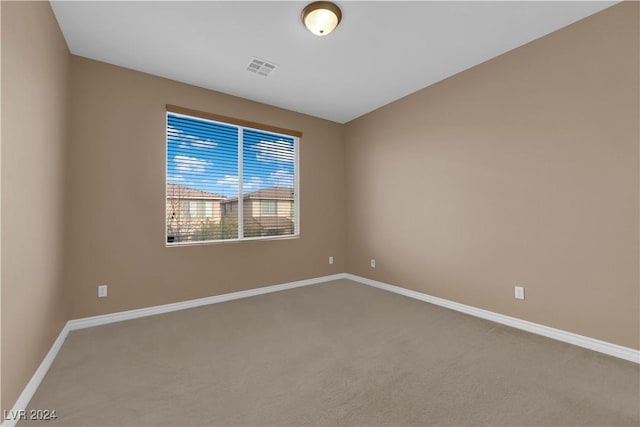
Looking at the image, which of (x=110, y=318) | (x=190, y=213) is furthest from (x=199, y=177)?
(x=110, y=318)

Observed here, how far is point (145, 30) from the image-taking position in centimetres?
241

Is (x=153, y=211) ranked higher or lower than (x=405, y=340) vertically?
higher

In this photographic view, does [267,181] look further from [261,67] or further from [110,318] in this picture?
[110,318]

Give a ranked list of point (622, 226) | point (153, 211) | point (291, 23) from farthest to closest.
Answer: point (153, 211)
point (291, 23)
point (622, 226)

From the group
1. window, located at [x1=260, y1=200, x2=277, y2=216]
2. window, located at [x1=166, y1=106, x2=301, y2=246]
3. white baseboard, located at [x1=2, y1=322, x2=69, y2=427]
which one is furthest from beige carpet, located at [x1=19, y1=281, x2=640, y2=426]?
window, located at [x1=260, y1=200, x2=277, y2=216]

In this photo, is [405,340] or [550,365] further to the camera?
[405,340]

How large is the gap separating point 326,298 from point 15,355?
9.16 feet

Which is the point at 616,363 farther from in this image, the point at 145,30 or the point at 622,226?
the point at 145,30

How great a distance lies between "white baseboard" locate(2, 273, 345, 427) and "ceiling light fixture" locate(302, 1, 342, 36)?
3.08 metres

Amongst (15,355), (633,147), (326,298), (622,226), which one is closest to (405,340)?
(326,298)

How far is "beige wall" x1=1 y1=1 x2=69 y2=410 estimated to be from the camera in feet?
4.74

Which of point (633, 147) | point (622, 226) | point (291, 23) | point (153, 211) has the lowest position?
point (622, 226)

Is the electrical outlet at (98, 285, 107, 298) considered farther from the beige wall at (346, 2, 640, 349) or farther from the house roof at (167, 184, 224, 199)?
the beige wall at (346, 2, 640, 349)

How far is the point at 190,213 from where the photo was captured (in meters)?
3.46
